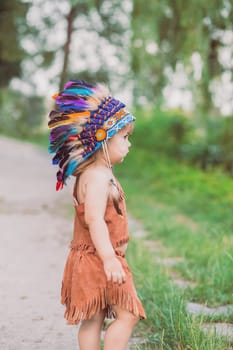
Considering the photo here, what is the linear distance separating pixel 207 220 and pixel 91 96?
5.47m

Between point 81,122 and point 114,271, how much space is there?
2.09 ft

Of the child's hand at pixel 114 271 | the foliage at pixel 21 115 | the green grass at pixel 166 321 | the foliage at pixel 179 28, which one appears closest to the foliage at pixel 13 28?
the foliage at pixel 21 115

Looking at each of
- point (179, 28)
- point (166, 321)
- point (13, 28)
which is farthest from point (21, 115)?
point (166, 321)

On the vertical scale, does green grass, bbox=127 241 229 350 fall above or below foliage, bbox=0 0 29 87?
below

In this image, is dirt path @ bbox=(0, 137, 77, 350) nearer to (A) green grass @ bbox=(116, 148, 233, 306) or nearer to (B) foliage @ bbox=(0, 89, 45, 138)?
(A) green grass @ bbox=(116, 148, 233, 306)

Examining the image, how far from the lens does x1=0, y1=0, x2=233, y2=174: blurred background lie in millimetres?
7758

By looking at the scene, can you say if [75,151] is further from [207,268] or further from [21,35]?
[21,35]

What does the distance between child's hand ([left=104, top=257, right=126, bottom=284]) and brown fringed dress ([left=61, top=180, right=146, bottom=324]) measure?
48mm

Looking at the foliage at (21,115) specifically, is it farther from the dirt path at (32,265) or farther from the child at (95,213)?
the child at (95,213)

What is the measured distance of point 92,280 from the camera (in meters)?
2.67

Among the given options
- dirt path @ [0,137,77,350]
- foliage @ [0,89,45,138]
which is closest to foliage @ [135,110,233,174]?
dirt path @ [0,137,77,350]

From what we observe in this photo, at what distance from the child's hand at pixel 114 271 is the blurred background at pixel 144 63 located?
17.0ft

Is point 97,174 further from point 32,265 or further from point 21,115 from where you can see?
point 21,115

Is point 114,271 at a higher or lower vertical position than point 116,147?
lower
